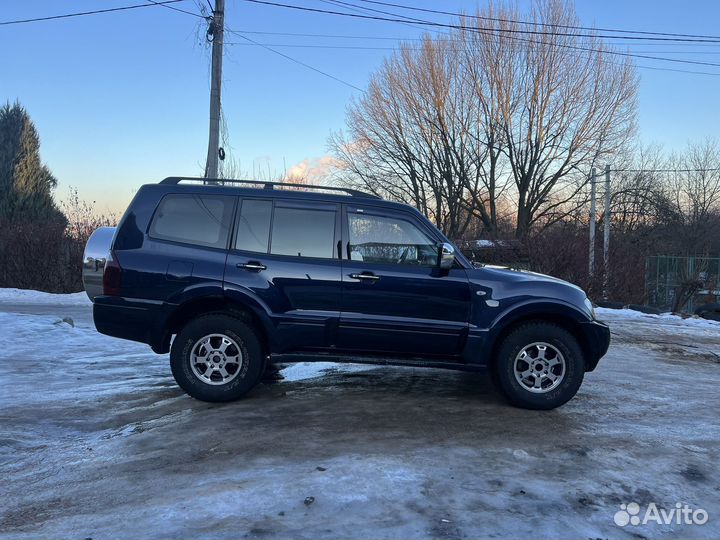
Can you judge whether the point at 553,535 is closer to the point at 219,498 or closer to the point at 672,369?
the point at 219,498

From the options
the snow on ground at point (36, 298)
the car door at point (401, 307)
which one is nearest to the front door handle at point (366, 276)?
the car door at point (401, 307)

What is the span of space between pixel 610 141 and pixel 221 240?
86.6 feet

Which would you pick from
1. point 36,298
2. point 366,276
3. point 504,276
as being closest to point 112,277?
point 366,276

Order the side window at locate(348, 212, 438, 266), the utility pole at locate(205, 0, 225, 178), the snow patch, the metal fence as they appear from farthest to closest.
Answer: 1. the metal fence
2. the utility pole at locate(205, 0, 225, 178)
3. the snow patch
4. the side window at locate(348, 212, 438, 266)

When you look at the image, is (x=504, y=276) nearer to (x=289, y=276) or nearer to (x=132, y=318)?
(x=289, y=276)

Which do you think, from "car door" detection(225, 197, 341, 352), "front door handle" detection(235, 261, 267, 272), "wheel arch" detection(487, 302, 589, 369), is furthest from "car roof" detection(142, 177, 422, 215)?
"wheel arch" detection(487, 302, 589, 369)

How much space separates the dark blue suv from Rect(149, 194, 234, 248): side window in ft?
0.04

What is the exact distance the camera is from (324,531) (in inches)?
102

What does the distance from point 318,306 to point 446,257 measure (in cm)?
122

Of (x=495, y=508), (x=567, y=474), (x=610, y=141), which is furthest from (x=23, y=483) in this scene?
(x=610, y=141)

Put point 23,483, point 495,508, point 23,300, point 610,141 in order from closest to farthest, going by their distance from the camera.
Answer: point 495,508, point 23,483, point 23,300, point 610,141

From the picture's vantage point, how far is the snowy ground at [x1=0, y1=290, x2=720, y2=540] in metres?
2.72

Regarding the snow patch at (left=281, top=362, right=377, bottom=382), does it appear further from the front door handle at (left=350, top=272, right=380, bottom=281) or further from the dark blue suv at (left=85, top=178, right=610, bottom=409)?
the front door handle at (left=350, top=272, right=380, bottom=281)

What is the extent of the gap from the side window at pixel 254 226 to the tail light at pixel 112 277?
3.53 ft
